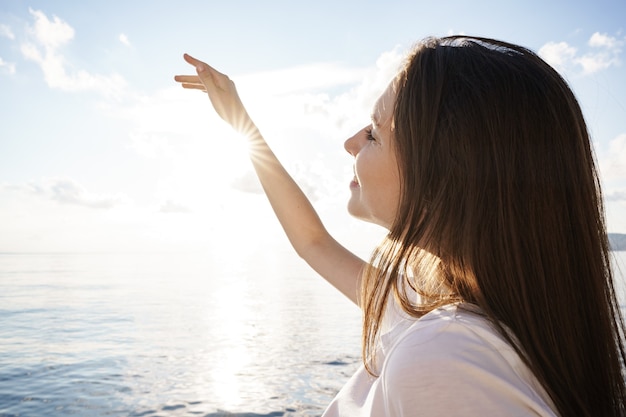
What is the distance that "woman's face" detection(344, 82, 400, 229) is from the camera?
1.71m

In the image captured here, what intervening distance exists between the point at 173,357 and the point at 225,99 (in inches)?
343

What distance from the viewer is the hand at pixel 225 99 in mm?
2809

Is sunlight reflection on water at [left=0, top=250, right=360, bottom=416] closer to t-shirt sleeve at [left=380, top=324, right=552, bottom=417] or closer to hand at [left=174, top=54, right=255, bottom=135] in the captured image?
hand at [left=174, top=54, right=255, bottom=135]

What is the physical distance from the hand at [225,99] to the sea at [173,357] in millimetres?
2239

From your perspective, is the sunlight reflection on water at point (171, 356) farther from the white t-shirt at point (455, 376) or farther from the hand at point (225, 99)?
the white t-shirt at point (455, 376)

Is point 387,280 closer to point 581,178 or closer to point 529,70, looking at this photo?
point 581,178

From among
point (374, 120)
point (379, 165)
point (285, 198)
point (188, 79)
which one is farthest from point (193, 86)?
point (379, 165)

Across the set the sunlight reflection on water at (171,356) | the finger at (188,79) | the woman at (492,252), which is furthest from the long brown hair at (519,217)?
the sunlight reflection on water at (171,356)

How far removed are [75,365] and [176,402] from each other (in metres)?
3.21

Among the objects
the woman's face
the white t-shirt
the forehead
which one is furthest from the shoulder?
the forehead

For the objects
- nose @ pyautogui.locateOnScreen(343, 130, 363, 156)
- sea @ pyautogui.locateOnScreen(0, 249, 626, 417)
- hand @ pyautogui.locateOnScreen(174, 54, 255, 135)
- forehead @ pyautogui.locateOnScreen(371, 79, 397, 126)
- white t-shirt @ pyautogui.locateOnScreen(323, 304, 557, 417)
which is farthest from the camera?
sea @ pyautogui.locateOnScreen(0, 249, 626, 417)

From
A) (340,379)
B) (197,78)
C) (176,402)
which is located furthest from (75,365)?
(197,78)

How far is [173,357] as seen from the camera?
34.0ft

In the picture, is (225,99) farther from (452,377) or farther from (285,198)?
(452,377)
